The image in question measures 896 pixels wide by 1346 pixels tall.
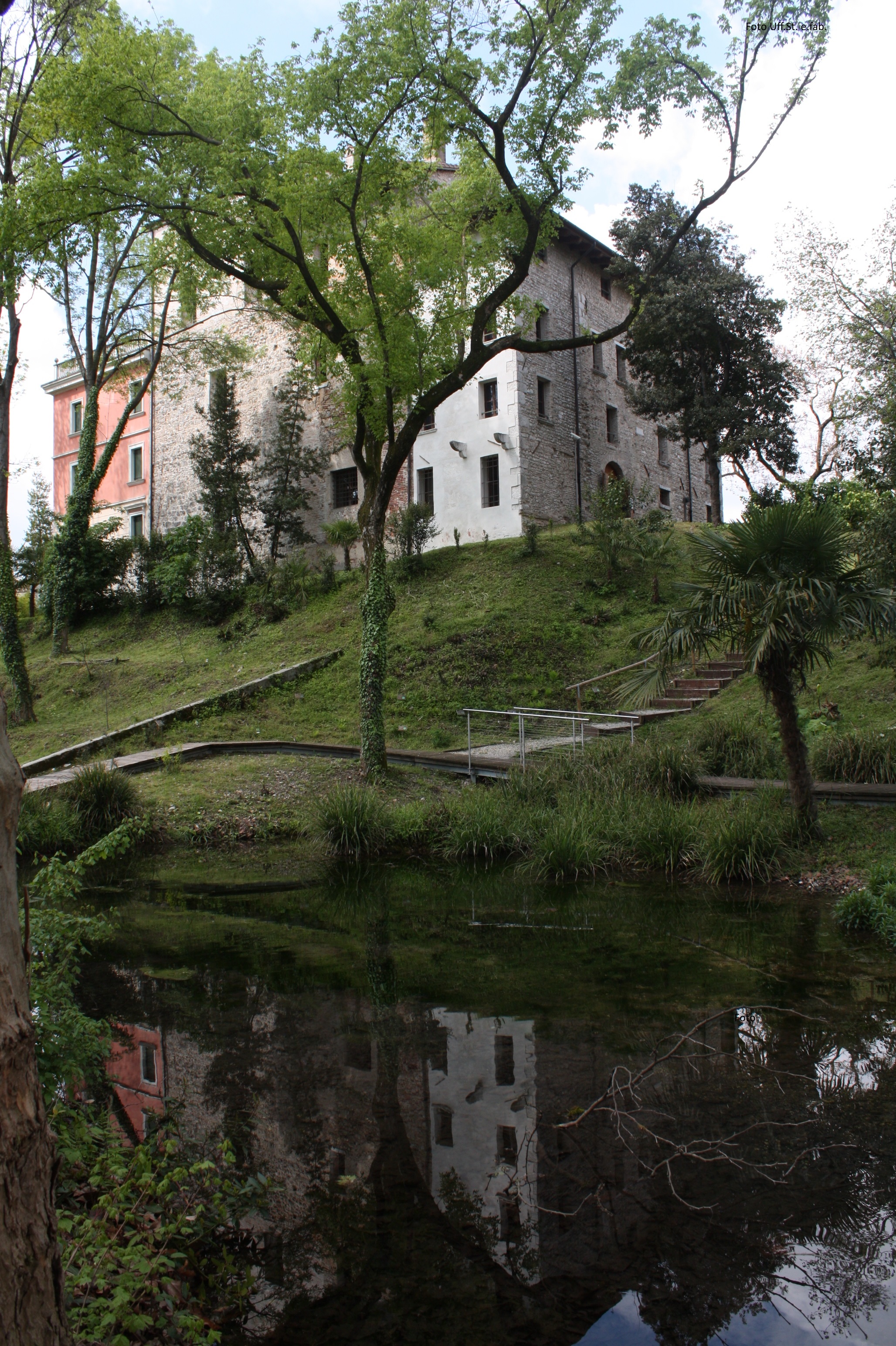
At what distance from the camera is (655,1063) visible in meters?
4.38

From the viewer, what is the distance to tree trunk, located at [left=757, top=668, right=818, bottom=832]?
1038cm

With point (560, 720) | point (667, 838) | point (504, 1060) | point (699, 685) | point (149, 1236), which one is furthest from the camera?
point (699, 685)

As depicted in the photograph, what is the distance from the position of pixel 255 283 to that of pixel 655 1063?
14936mm

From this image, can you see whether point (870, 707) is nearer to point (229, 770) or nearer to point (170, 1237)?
point (229, 770)

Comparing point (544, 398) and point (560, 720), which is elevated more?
point (544, 398)

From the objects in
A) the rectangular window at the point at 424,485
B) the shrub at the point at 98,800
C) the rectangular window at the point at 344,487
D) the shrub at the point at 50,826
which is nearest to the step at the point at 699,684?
the shrub at the point at 98,800

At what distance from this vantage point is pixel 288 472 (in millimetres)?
28391

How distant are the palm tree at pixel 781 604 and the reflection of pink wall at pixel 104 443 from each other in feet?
96.5

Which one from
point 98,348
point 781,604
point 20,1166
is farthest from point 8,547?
point 20,1166

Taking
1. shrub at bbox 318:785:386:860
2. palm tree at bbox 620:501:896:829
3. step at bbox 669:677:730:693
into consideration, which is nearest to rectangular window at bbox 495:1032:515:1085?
palm tree at bbox 620:501:896:829

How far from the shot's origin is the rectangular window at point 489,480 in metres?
27.4

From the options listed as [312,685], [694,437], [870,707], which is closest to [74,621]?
[312,685]

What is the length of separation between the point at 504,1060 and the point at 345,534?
23.1 meters

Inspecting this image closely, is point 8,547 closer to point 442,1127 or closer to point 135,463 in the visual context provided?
point 135,463
